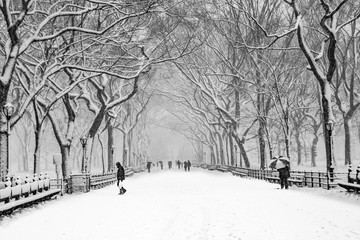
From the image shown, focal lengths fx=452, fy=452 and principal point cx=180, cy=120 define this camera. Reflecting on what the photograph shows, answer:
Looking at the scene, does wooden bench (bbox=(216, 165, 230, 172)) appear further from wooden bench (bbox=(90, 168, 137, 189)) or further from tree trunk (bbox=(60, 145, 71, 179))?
tree trunk (bbox=(60, 145, 71, 179))

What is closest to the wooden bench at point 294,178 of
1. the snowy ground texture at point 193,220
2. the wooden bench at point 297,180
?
the wooden bench at point 297,180

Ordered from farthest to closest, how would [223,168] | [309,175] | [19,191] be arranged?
[223,168] → [309,175] → [19,191]

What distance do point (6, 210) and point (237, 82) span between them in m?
26.9

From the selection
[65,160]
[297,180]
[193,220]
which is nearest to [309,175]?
[297,180]

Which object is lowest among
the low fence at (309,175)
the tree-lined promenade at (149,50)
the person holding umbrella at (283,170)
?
the low fence at (309,175)

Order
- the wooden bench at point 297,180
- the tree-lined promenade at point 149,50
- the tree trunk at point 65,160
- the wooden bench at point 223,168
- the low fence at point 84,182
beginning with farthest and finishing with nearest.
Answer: the wooden bench at point 223,168, the tree trunk at point 65,160, the wooden bench at point 297,180, the low fence at point 84,182, the tree-lined promenade at point 149,50

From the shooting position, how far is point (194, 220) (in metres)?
11.6

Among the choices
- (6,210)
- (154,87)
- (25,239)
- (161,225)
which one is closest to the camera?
(25,239)

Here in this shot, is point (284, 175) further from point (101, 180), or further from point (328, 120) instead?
point (101, 180)

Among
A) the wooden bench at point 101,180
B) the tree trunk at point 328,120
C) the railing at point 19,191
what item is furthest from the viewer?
the wooden bench at point 101,180

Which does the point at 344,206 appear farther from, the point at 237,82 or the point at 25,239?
the point at 237,82

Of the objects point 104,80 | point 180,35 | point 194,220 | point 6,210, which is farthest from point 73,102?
point 194,220

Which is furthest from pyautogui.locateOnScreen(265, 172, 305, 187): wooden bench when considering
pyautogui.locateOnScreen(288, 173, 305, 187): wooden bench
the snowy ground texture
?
the snowy ground texture

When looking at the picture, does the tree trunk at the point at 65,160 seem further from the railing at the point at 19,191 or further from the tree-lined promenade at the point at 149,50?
the railing at the point at 19,191
